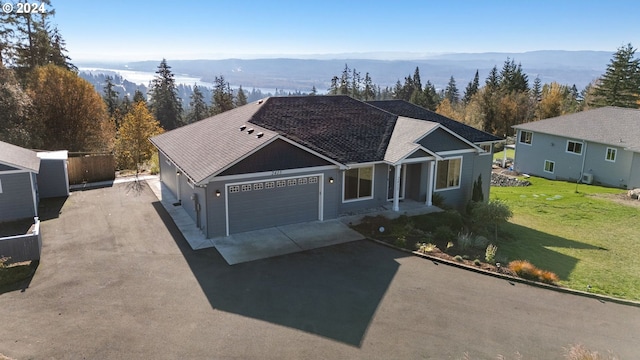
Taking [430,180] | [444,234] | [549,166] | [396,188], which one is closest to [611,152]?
[549,166]

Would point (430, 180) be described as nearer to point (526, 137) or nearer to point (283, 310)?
point (283, 310)

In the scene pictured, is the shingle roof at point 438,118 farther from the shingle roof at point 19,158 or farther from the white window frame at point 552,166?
the shingle roof at point 19,158

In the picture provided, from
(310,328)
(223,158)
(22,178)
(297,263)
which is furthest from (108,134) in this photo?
(310,328)

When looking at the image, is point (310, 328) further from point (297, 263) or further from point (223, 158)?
point (223, 158)

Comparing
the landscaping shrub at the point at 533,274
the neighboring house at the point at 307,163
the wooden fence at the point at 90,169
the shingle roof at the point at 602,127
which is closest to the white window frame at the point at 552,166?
the shingle roof at the point at 602,127

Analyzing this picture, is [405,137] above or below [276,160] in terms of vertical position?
above
